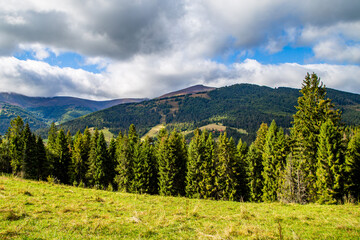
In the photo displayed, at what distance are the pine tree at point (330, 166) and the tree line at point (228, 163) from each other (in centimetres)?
11

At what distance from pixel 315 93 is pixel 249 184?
81.8 ft

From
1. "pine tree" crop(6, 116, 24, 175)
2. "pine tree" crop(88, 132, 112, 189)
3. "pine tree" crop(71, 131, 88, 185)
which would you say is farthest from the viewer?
"pine tree" crop(71, 131, 88, 185)

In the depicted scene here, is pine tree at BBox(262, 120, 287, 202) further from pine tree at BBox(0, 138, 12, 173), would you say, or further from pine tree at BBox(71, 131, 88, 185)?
pine tree at BBox(0, 138, 12, 173)

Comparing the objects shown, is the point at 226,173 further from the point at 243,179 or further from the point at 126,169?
the point at 126,169

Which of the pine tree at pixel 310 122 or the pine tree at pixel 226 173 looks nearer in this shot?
the pine tree at pixel 310 122

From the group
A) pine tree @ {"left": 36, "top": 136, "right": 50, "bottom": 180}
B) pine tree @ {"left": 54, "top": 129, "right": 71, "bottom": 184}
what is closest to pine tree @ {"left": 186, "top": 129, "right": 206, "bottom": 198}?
pine tree @ {"left": 54, "top": 129, "right": 71, "bottom": 184}

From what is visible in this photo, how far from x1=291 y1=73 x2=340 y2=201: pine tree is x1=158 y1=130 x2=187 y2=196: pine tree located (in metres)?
24.9

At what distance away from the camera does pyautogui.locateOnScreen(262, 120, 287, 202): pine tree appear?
3956 cm

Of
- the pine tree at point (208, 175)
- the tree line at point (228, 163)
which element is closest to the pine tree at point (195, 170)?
the tree line at point (228, 163)

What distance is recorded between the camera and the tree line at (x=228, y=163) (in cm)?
2712

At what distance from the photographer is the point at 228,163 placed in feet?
142

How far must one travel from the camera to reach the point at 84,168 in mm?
54312

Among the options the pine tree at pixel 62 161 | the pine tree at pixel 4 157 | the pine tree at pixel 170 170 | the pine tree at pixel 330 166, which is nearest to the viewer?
the pine tree at pixel 330 166

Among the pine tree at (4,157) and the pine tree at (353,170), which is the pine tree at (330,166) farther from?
the pine tree at (4,157)
